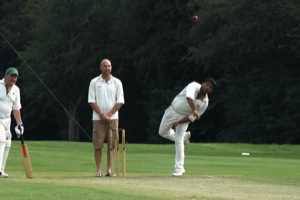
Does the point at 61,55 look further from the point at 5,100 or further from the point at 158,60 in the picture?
the point at 5,100

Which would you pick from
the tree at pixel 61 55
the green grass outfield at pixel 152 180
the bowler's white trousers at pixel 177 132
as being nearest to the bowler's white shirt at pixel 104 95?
the bowler's white trousers at pixel 177 132

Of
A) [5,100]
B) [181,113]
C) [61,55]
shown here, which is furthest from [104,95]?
[61,55]

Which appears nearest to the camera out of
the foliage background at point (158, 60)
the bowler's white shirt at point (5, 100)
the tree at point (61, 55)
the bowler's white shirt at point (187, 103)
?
the bowler's white shirt at point (5, 100)

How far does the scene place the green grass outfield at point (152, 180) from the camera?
49.9 ft

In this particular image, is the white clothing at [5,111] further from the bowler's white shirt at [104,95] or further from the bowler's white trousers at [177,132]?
the bowler's white trousers at [177,132]

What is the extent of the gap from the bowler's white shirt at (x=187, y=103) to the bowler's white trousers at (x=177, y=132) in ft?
0.43

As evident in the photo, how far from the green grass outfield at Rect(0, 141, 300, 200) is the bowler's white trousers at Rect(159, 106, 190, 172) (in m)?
0.31

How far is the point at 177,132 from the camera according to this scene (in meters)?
20.2

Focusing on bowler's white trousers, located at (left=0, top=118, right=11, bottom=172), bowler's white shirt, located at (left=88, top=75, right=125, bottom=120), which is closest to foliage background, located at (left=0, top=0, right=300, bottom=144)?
bowler's white shirt, located at (left=88, top=75, right=125, bottom=120)

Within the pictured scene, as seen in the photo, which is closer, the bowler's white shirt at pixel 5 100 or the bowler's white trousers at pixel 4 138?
the bowler's white trousers at pixel 4 138

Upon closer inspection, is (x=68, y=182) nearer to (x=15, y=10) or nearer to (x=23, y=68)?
(x=23, y=68)

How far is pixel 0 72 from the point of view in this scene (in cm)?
7219

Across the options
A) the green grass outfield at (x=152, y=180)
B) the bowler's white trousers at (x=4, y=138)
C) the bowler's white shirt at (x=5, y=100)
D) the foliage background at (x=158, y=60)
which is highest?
the foliage background at (x=158, y=60)

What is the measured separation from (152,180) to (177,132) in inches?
73.4
